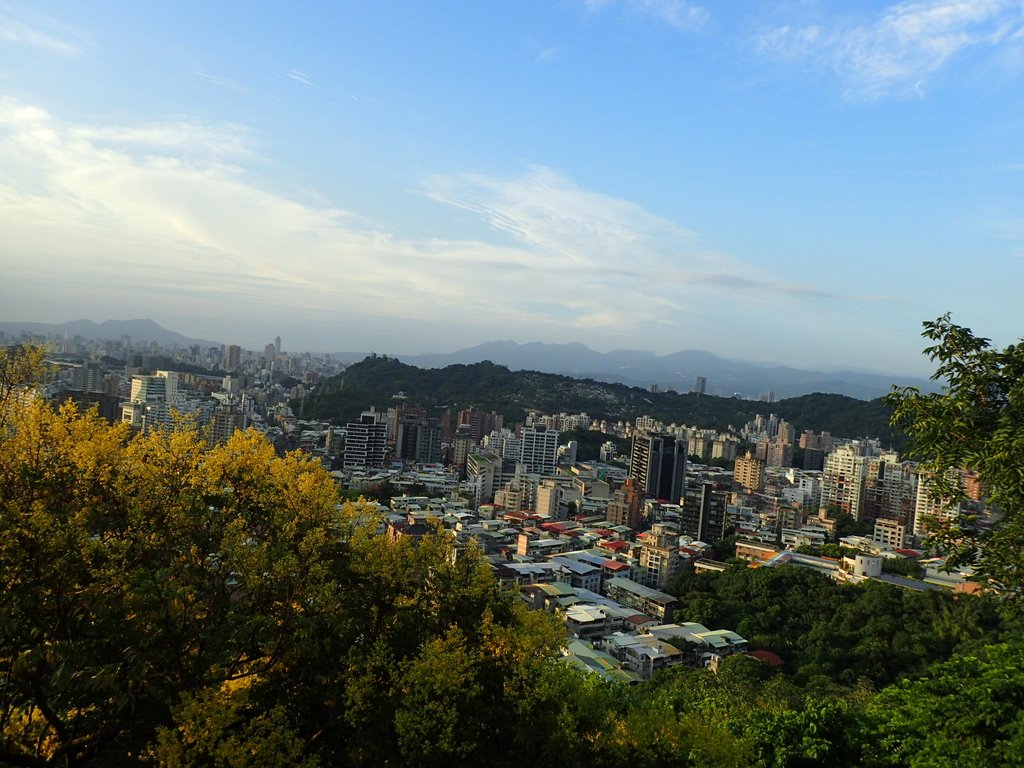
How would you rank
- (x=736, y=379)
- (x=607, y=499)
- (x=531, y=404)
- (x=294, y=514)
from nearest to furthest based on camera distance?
(x=294, y=514) → (x=607, y=499) → (x=531, y=404) → (x=736, y=379)

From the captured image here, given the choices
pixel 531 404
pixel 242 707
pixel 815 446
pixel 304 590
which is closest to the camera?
pixel 242 707

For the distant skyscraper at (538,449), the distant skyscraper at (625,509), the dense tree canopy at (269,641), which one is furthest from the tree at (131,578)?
the distant skyscraper at (538,449)

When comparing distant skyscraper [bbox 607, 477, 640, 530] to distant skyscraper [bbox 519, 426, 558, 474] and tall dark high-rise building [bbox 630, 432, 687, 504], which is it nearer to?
tall dark high-rise building [bbox 630, 432, 687, 504]

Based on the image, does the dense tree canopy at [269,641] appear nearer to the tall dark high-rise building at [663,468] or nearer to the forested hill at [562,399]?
the tall dark high-rise building at [663,468]

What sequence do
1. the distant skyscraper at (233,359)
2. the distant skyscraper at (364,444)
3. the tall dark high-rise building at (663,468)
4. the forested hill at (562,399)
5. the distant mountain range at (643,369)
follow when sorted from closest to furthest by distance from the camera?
1. the tall dark high-rise building at (663,468)
2. the distant skyscraper at (364,444)
3. the forested hill at (562,399)
4. the distant skyscraper at (233,359)
5. the distant mountain range at (643,369)

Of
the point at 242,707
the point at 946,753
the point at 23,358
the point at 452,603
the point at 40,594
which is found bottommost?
the point at 946,753

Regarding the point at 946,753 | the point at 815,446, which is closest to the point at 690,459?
the point at 815,446

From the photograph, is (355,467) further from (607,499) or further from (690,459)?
(690,459)

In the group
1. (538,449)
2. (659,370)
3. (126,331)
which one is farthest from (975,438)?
(659,370)
